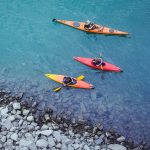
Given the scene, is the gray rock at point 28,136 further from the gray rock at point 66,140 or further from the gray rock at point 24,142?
the gray rock at point 66,140

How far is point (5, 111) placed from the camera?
20.1m

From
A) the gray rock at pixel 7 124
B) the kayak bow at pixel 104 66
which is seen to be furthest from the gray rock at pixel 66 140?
the kayak bow at pixel 104 66

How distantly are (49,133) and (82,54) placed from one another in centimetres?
871

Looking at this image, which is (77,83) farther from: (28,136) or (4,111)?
(28,136)

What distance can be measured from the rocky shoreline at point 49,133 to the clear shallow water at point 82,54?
0.81m

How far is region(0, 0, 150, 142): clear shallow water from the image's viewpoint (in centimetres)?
2070

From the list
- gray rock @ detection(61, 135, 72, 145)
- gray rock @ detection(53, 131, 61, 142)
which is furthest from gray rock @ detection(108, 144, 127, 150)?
gray rock @ detection(53, 131, 61, 142)

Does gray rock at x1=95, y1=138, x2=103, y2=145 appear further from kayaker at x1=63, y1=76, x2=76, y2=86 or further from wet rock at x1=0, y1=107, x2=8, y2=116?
wet rock at x1=0, y1=107, x2=8, y2=116

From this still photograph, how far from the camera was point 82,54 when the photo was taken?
25328 millimetres

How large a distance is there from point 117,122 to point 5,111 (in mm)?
7177

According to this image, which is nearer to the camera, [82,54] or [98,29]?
[82,54]

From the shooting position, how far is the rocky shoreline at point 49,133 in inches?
711

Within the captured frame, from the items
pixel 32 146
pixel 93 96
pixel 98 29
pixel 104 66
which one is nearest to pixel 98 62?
pixel 104 66

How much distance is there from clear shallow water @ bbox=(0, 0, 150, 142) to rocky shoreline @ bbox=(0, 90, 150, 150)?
810 millimetres
